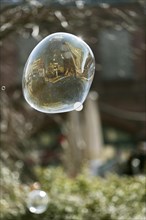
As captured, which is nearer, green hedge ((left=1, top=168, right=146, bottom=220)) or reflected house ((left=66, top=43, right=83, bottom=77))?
reflected house ((left=66, top=43, right=83, bottom=77))

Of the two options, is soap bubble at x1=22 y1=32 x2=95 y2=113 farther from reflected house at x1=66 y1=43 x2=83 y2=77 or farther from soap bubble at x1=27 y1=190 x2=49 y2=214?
soap bubble at x1=27 y1=190 x2=49 y2=214

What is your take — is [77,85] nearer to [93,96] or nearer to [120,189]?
[120,189]

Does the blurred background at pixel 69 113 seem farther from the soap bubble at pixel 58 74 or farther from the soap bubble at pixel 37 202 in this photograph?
the soap bubble at pixel 37 202

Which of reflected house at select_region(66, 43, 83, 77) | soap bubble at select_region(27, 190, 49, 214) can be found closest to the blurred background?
reflected house at select_region(66, 43, 83, 77)

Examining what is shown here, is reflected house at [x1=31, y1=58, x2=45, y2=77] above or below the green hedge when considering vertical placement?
above

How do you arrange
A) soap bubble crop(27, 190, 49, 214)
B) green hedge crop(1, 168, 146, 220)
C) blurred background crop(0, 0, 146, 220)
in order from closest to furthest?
soap bubble crop(27, 190, 49, 214)
green hedge crop(1, 168, 146, 220)
blurred background crop(0, 0, 146, 220)

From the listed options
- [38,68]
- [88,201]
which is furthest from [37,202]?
[38,68]

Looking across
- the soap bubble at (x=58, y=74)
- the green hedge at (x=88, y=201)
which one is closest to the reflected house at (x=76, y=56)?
the soap bubble at (x=58, y=74)
